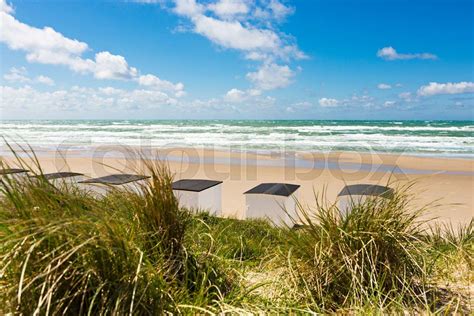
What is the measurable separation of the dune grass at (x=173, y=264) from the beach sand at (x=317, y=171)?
613 centimetres

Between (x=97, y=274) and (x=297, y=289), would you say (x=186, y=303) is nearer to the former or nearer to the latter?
(x=97, y=274)

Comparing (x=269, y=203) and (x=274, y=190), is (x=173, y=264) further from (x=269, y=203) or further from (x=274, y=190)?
(x=274, y=190)

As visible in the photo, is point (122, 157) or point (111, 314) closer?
point (111, 314)

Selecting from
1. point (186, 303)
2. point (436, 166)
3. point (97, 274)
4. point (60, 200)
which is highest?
point (60, 200)

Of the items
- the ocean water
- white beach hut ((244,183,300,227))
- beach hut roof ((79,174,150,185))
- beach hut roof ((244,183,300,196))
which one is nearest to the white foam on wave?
the ocean water

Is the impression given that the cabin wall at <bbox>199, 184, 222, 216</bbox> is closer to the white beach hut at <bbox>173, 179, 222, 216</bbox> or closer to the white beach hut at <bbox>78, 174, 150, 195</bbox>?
the white beach hut at <bbox>173, 179, 222, 216</bbox>

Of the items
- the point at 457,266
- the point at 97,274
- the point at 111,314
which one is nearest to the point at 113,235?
the point at 97,274

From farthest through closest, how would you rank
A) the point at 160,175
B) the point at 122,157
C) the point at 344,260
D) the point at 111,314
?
the point at 122,157 < the point at 160,175 < the point at 344,260 < the point at 111,314

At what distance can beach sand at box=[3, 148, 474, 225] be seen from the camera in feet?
35.2

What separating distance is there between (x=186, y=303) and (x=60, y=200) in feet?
3.27

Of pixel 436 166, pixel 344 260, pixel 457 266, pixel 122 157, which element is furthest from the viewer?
pixel 122 157

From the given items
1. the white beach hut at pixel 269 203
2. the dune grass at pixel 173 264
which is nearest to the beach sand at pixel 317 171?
the white beach hut at pixel 269 203

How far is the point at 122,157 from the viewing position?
67.4 ft

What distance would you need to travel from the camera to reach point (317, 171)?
15.7 m
